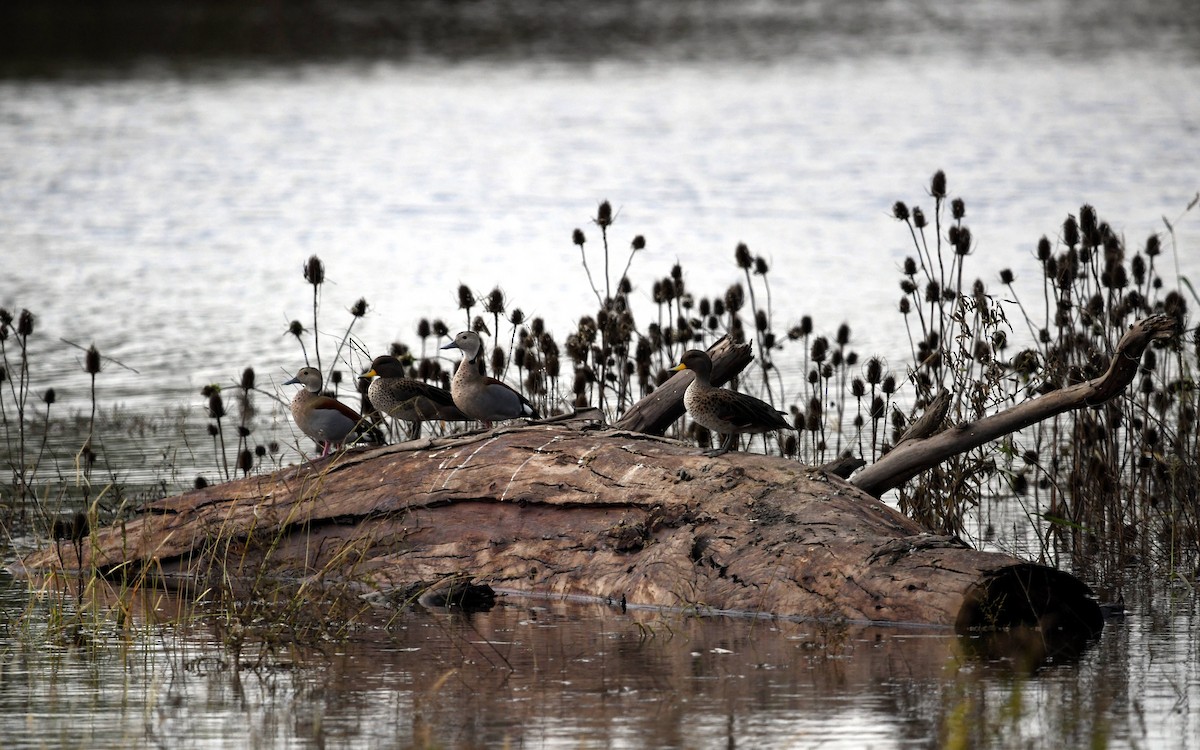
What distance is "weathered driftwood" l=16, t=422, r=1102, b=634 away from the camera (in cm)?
868

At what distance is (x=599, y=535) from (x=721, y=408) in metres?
0.99

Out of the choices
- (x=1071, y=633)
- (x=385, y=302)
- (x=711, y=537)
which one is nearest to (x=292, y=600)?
(x=711, y=537)

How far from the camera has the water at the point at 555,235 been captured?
7.39 metres

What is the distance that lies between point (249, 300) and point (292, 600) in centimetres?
1403

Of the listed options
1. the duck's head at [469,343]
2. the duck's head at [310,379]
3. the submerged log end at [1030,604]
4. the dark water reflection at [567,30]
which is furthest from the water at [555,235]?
the duck's head at [469,343]

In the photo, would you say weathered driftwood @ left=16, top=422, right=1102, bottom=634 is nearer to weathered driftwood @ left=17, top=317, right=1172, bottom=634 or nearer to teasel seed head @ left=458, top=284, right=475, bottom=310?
weathered driftwood @ left=17, top=317, right=1172, bottom=634

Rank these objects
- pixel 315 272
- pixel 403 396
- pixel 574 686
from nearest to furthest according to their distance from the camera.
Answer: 1. pixel 574 686
2. pixel 403 396
3. pixel 315 272

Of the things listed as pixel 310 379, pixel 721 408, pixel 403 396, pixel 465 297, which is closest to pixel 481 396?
pixel 403 396

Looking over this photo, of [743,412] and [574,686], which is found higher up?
[743,412]

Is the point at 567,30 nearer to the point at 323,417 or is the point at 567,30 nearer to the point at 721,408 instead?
the point at 323,417

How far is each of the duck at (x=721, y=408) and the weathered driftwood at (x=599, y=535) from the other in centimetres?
21

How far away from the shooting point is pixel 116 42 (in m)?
60.2

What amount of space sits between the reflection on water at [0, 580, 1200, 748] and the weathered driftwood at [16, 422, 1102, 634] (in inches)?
8.6

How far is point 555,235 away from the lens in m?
27.2
